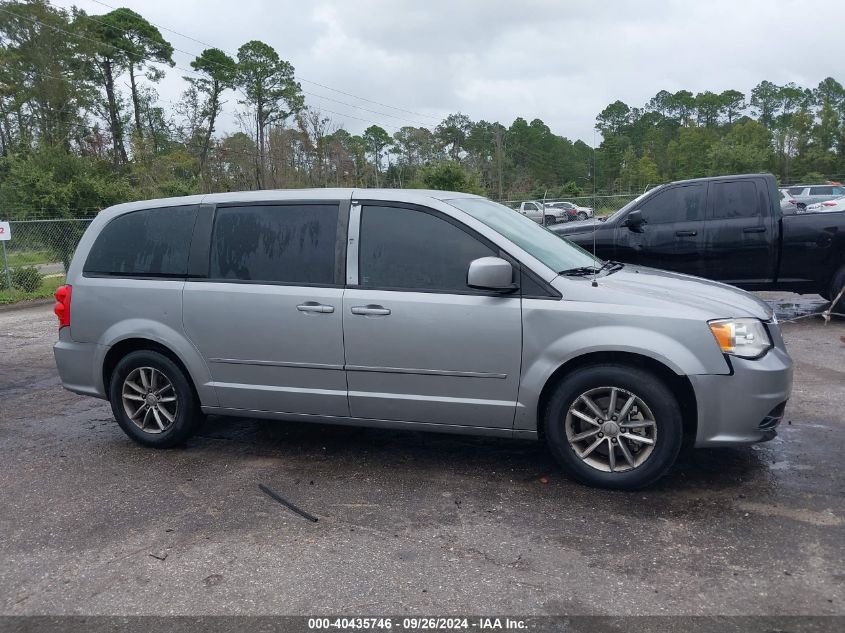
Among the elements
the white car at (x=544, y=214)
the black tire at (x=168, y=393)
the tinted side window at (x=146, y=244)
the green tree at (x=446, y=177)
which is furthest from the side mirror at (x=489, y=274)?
the green tree at (x=446, y=177)

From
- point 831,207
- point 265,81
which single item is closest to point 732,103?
point 265,81

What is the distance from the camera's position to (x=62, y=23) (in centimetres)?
4250

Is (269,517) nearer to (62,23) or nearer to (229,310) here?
(229,310)

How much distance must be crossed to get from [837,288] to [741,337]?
19.8ft

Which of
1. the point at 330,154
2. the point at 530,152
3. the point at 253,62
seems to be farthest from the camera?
the point at 530,152

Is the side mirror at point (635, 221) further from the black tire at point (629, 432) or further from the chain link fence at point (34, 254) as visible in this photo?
the chain link fence at point (34, 254)

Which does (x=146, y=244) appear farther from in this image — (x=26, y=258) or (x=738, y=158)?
(x=738, y=158)

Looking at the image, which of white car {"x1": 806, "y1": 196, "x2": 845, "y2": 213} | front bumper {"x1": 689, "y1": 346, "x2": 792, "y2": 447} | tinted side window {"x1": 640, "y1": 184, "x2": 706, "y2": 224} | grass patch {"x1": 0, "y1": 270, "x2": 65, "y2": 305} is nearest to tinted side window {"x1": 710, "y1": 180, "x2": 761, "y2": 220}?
tinted side window {"x1": 640, "y1": 184, "x2": 706, "y2": 224}

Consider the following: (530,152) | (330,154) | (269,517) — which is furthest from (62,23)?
(269,517)

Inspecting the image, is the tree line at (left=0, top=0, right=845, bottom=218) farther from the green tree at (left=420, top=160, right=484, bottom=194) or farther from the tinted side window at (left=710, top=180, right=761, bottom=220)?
the tinted side window at (left=710, top=180, right=761, bottom=220)

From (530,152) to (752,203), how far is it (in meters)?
54.6

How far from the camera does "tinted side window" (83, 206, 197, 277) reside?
16.3 ft

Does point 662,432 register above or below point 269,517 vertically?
above

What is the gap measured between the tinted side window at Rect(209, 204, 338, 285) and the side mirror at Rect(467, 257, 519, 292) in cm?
99
